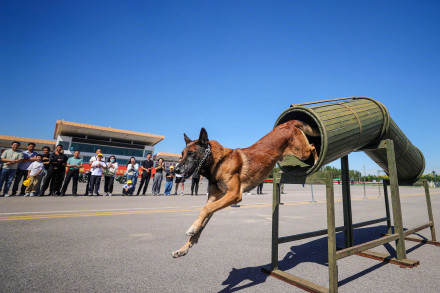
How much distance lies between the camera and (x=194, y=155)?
232 centimetres

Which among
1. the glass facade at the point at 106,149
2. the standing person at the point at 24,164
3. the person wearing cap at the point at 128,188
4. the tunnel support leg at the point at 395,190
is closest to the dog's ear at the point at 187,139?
the tunnel support leg at the point at 395,190

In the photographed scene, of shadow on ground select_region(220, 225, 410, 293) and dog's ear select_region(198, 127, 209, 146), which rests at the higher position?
dog's ear select_region(198, 127, 209, 146)

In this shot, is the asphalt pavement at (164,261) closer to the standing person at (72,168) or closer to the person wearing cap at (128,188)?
the standing person at (72,168)

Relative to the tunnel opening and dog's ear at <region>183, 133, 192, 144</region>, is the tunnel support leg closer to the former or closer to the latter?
the tunnel opening

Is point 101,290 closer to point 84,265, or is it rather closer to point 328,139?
point 84,265

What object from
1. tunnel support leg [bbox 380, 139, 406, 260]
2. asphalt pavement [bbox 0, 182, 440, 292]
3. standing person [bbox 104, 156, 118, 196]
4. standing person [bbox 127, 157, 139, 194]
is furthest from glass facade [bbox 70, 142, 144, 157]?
tunnel support leg [bbox 380, 139, 406, 260]

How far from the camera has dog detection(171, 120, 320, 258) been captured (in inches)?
90.8

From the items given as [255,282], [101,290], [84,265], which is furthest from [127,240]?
[255,282]

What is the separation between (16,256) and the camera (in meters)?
3.33

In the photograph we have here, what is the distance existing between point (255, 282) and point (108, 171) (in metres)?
11.8

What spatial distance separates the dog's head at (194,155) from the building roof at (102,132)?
71.9 metres

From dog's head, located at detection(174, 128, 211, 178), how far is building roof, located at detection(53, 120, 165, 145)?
236 ft

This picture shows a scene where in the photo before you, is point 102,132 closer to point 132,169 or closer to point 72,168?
point 132,169

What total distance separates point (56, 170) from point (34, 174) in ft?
2.88
